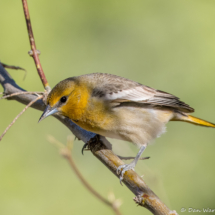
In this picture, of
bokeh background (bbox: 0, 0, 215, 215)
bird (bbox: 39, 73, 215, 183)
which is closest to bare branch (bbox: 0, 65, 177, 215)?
bird (bbox: 39, 73, 215, 183)

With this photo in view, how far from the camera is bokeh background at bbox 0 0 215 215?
4992 millimetres

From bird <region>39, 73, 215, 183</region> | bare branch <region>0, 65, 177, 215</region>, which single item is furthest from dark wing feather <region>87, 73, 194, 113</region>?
bare branch <region>0, 65, 177, 215</region>

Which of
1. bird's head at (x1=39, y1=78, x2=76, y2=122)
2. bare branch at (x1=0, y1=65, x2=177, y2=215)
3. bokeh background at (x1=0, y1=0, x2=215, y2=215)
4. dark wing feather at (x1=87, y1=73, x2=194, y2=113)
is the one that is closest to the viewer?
bare branch at (x1=0, y1=65, x2=177, y2=215)

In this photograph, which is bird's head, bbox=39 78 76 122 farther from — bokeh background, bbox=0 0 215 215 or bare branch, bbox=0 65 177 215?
bokeh background, bbox=0 0 215 215

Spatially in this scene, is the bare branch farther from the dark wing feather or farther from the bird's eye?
the dark wing feather

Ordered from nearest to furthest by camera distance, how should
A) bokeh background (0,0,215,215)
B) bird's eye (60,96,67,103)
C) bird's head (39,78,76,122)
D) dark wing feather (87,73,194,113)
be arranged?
bird's head (39,78,76,122), bird's eye (60,96,67,103), dark wing feather (87,73,194,113), bokeh background (0,0,215,215)

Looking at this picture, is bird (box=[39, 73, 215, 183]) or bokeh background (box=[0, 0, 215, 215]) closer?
bird (box=[39, 73, 215, 183])

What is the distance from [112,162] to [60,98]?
97 cm

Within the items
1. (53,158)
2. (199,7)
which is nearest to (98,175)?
(53,158)

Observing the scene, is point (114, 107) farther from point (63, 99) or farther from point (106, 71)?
point (106, 71)

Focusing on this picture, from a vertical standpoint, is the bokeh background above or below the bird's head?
below

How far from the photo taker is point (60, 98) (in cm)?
317

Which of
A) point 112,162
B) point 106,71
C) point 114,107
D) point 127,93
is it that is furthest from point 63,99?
point 106,71

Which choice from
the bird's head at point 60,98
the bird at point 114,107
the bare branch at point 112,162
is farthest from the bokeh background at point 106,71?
the bird's head at point 60,98
